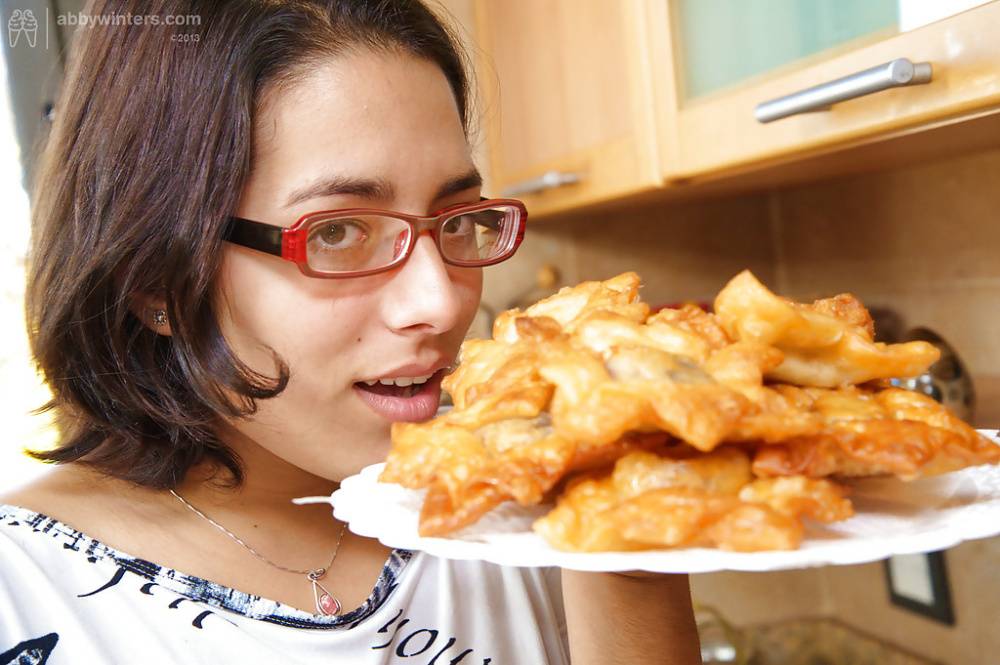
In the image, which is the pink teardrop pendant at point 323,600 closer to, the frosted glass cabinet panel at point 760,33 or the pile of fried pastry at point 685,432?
the pile of fried pastry at point 685,432

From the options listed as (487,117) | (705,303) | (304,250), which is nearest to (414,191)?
(304,250)

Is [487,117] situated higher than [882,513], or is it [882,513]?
[487,117]

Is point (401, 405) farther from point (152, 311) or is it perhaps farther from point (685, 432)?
point (685, 432)

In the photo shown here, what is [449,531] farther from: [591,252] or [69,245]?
[591,252]

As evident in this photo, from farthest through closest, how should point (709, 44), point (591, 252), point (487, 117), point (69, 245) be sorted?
point (591, 252) < point (487, 117) < point (709, 44) < point (69, 245)

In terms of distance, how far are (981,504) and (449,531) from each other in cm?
33

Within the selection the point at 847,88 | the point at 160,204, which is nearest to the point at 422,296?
the point at 160,204

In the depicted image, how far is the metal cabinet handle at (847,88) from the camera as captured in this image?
974 mm

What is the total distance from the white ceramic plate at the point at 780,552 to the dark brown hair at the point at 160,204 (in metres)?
0.36

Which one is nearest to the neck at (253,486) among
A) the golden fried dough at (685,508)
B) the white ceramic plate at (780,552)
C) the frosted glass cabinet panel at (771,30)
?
the white ceramic plate at (780,552)

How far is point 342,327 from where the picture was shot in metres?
0.86

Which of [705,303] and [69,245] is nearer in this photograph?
[69,245]

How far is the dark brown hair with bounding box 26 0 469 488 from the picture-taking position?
89cm

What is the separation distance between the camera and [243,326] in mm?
908
